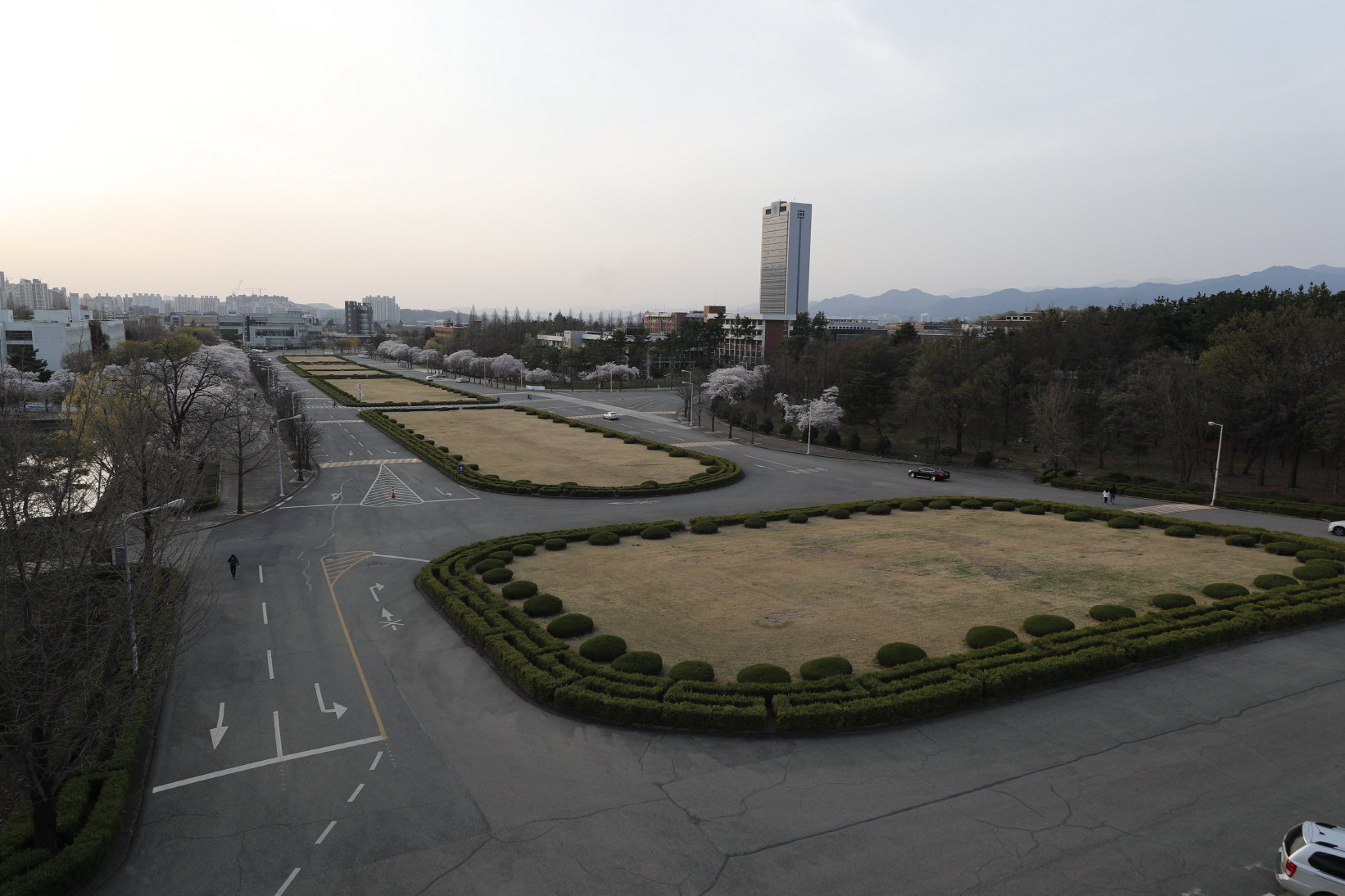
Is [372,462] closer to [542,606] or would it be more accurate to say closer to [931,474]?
[542,606]

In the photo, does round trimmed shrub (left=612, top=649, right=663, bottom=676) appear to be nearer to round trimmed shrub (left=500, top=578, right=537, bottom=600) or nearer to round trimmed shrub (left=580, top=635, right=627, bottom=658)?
round trimmed shrub (left=580, top=635, right=627, bottom=658)

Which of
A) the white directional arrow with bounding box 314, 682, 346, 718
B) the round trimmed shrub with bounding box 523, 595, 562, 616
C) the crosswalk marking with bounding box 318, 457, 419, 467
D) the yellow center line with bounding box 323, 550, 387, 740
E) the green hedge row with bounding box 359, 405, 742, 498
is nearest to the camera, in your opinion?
the yellow center line with bounding box 323, 550, 387, 740

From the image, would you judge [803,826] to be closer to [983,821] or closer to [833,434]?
[983,821]

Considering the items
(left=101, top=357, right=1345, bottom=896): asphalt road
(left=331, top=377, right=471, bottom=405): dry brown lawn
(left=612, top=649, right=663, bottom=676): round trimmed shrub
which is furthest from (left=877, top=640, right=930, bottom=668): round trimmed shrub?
(left=331, top=377, right=471, bottom=405): dry brown lawn

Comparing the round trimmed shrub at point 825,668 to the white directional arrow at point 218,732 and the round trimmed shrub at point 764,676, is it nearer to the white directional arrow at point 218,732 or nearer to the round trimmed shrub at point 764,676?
the round trimmed shrub at point 764,676

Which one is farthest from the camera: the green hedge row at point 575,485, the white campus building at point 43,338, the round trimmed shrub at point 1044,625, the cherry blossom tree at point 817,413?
the white campus building at point 43,338

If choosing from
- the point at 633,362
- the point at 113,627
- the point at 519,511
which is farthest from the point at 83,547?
the point at 633,362

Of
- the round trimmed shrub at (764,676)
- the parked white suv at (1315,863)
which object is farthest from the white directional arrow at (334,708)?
the parked white suv at (1315,863)
